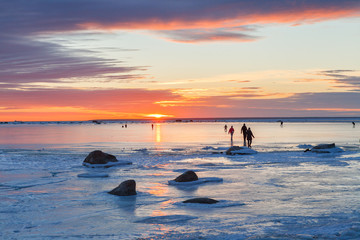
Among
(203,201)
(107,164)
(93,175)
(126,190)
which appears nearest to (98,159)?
(107,164)

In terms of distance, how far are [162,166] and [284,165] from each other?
658 cm

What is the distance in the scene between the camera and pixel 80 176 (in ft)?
59.3

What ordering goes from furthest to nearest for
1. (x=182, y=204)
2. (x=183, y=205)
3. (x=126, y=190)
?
(x=126, y=190)
(x=182, y=204)
(x=183, y=205)

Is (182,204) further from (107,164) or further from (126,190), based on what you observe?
(107,164)

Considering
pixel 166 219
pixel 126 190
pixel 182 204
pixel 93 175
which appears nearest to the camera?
pixel 166 219

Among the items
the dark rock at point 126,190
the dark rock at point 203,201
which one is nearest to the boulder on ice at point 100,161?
the dark rock at point 126,190

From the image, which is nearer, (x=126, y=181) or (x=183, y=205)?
(x=183, y=205)

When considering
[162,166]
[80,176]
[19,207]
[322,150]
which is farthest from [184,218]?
[322,150]

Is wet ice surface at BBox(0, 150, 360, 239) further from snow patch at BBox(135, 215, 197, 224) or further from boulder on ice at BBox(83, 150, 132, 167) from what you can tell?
boulder on ice at BBox(83, 150, 132, 167)

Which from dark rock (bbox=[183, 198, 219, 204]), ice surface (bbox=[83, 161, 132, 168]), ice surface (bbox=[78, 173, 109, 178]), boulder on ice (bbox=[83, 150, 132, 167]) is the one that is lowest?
dark rock (bbox=[183, 198, 219, 204])

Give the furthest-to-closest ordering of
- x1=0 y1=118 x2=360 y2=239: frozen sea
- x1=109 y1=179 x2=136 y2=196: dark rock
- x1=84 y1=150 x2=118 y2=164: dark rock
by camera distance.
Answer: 1. x1=84 y1=150 x2=118 y2=164: dark rock
2. x1=109 y1=179 x2=136 y2=196: dark rock
3. x1=0 y1=118 x2=360 y2=239: frozen sea

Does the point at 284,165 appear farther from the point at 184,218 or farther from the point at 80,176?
the point at 184,218

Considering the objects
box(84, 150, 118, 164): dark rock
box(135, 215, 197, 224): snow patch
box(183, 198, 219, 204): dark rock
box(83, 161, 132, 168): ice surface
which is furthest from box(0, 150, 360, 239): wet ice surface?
box(84, 150, 118, 164): dark rock

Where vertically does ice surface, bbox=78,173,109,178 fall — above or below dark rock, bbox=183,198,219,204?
above
